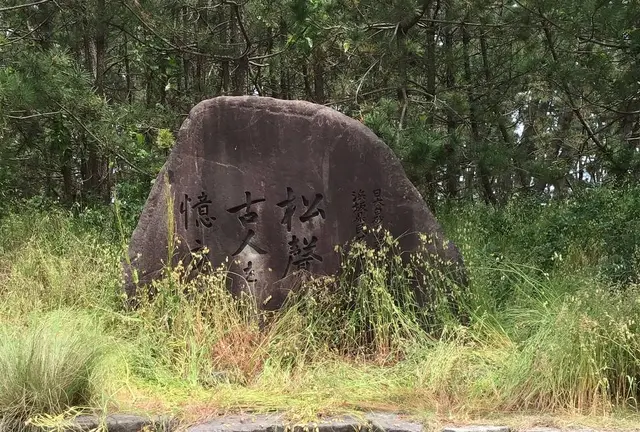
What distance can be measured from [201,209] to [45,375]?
1.94 meters

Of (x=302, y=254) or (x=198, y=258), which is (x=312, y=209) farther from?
(x=198, y=258)

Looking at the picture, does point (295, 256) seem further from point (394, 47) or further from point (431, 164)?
point (394, 47)

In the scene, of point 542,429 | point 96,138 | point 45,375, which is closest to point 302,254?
point 45,375

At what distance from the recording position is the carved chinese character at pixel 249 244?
14.9ft

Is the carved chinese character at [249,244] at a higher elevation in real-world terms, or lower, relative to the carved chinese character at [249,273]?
higher

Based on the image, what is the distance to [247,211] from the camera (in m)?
4.61

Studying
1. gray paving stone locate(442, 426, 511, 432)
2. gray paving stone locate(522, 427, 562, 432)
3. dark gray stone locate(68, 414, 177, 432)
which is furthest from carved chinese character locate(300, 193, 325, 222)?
gray paving stone locate(522, 427, 562, 432)

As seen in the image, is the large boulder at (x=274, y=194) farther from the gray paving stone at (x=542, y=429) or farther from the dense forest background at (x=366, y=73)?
the gray paving stone at (x=542, y=429)

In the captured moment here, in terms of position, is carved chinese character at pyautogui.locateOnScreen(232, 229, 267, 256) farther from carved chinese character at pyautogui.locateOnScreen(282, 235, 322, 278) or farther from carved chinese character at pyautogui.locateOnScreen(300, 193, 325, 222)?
carved chinese character at pyautogui.locateOnScreen(300, 193, 325, 222)

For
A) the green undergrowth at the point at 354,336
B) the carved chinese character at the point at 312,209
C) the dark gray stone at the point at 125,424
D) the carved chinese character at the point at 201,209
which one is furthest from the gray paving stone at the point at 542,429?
the carved chinese character at the point at 201,209

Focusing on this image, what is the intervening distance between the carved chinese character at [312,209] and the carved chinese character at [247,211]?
1.12 ft

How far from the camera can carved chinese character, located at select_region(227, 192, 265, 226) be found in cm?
460

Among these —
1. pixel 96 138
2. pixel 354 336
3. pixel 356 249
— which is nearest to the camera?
pixel 354 336

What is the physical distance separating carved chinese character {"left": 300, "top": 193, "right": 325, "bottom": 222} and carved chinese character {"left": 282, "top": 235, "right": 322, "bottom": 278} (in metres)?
0.16
